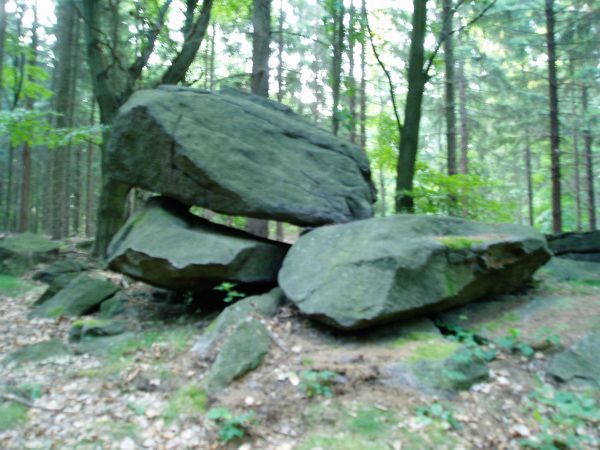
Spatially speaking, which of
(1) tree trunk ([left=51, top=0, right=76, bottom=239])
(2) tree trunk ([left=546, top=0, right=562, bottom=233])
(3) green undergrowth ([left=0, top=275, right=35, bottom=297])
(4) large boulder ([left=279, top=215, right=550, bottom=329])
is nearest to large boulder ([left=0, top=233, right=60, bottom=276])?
(3) green undergrowth ([left=0, top=275, right=35, bottom=297])

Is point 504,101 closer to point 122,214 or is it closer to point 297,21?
→ point 297,21

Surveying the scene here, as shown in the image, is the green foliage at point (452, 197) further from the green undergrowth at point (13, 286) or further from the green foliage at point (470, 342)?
the green undergrowth at point (13, 286)

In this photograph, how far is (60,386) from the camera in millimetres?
5066

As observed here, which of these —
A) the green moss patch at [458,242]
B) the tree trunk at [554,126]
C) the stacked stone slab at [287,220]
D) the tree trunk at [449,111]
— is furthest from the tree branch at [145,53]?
the tree trunk at [554,126]

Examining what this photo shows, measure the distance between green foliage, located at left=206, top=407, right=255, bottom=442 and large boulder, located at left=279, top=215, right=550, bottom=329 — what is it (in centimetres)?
151

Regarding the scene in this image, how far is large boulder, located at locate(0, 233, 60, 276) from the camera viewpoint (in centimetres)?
1029

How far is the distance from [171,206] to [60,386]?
332cm

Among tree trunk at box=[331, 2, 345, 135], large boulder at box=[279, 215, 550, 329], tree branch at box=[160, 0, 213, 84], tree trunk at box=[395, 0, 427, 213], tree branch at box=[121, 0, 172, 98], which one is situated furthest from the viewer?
tree branch at box=[160, 0, 213, 84]

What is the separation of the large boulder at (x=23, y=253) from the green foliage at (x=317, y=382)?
838 cm

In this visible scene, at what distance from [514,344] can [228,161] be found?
14.9ft

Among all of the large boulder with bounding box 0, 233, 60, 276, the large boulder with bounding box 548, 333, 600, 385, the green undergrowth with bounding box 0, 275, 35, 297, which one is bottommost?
the large boulder with bounding box 548, 333, 600, 385

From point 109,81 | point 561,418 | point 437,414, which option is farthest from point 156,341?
point 109,81

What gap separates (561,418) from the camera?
3928mm

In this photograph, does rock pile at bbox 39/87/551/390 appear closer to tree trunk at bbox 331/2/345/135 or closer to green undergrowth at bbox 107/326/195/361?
green undergrowth at bbox 107/326/195/361
